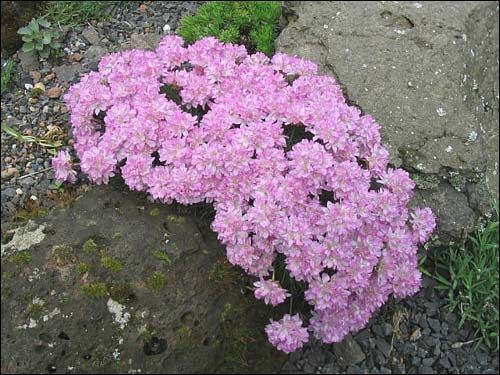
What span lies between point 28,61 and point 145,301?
2.19 metres

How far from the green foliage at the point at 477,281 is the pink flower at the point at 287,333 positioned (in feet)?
3.63

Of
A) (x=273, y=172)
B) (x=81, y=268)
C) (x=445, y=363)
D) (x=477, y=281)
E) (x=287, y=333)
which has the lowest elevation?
(x=445, y=363)

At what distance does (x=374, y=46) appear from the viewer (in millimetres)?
4148

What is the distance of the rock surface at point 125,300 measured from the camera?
2.93 m

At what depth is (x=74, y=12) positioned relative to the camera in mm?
4738

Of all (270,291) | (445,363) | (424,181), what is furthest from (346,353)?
(424,181)

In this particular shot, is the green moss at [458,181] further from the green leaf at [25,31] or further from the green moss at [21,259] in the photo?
the green leaf at [25,31]

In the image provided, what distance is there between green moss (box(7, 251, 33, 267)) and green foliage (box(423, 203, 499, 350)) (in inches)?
87.3

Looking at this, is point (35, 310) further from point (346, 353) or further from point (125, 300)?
point (346, 353)

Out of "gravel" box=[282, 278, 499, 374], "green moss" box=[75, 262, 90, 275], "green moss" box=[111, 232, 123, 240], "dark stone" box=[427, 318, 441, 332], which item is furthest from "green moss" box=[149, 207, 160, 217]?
"dark stone" box=[427, 318, 441, 332]

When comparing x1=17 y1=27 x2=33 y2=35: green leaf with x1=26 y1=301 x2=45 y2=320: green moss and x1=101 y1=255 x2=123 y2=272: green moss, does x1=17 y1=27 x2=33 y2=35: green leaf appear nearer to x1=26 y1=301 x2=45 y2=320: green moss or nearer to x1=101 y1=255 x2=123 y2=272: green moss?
x1=101 y1=255 x2=123 y2=272: green moss

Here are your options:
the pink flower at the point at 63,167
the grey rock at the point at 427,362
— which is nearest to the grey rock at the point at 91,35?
the pink flower at the point at 63,167

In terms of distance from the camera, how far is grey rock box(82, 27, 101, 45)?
4652 mm

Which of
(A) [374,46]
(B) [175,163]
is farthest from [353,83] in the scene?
(B) [175,163]
